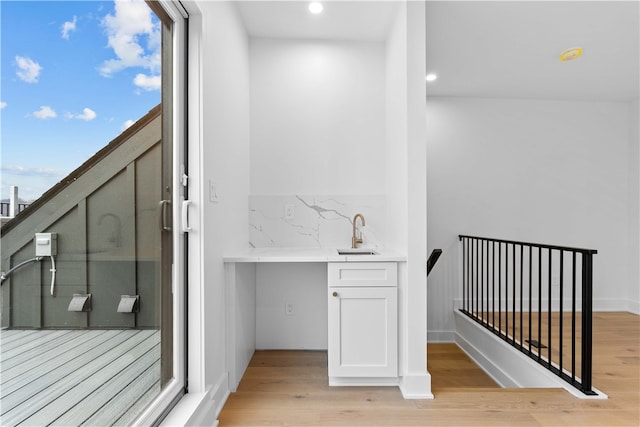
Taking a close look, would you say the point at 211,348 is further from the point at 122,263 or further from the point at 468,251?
the point at 468,251

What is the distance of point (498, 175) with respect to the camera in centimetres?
369

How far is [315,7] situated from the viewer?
2.29 m

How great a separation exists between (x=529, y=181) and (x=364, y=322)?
2.94m

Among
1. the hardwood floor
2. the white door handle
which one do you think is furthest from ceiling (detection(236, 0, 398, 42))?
the hardwood floor

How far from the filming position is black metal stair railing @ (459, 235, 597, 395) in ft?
6.34

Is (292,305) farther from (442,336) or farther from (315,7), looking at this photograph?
(315,7)

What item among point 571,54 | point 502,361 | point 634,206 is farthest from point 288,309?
point 634,206

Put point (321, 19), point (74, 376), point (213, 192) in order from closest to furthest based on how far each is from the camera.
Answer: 1. point (74, 376)
2. point (213, 192)
3. point (321, 19)

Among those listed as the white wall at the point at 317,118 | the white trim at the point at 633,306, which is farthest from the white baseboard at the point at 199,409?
the white trim at the point at 633,306

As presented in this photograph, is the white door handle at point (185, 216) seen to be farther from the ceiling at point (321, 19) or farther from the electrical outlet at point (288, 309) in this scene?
the ceiling at point (321, 19)

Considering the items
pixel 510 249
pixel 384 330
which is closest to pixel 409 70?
pixel 384 330

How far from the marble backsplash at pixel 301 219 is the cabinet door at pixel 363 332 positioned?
2.37ft

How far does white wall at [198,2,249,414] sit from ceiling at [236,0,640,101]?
1.61ft

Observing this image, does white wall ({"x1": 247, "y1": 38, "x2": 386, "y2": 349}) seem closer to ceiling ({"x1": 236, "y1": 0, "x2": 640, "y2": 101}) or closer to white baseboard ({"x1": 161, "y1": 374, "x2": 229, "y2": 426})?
ceiling ({"x1": 236, "y1": 0, "x2": 640, "y2": 101})
